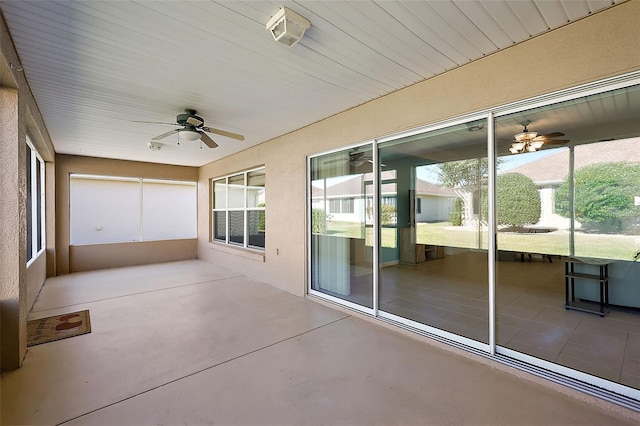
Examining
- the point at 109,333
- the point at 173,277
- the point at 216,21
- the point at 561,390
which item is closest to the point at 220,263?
the point at 173,277

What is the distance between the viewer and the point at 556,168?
11.2ft

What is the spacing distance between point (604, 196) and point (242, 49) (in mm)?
4164

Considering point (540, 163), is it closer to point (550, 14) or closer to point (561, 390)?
point (550, 14)

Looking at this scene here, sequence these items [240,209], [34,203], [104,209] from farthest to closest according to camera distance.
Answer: [104,209]
[240,209]
[34,203]

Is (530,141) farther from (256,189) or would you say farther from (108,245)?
(108,245)

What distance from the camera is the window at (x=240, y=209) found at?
5727mm

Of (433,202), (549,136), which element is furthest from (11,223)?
(433,202)

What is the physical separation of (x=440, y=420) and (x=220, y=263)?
6000mm

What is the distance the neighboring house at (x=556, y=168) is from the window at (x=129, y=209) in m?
7.84

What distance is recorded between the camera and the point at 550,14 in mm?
1938

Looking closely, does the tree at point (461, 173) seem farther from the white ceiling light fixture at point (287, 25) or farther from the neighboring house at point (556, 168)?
the white ceiling light fixture at point (287, 25)

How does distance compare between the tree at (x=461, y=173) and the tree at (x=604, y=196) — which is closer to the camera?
the tree at (x=604, y=196)

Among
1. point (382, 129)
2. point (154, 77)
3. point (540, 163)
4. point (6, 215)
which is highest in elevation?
point (154, 77)

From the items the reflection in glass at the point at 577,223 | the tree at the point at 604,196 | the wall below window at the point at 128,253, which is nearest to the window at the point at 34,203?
the wall below window at the point at 128,253
